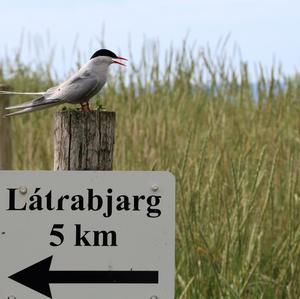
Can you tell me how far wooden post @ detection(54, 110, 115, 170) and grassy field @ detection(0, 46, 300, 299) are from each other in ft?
3.34

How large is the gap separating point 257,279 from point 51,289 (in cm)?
204

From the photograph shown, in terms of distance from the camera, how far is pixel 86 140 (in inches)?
89.3

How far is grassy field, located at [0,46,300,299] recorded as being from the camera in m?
3.66

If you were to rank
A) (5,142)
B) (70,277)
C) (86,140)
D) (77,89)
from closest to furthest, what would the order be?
(70,277) → (86,140) → (77,89) → (5,142)

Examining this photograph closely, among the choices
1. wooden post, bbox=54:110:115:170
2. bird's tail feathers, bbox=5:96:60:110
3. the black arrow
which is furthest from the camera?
bird's tail feathers, bbox=5:96:60:110

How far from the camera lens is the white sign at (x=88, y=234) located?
213 cm

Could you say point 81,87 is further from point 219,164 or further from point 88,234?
point 219,164

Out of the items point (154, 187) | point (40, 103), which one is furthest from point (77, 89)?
point (154, 187)

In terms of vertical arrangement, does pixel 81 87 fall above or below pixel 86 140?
above

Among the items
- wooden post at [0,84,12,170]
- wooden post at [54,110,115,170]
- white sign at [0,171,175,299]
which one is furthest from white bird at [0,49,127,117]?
wooden post at [0,84,12,170]

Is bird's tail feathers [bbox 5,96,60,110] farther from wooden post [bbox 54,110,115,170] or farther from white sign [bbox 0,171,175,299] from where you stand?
white sign [bbox 0,171,175,299]

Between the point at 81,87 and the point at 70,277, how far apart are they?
0.66 meters

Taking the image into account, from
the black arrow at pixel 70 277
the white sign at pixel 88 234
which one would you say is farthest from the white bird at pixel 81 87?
the black arrow at pixel 70 277

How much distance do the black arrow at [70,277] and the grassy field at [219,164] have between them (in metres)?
1.00
